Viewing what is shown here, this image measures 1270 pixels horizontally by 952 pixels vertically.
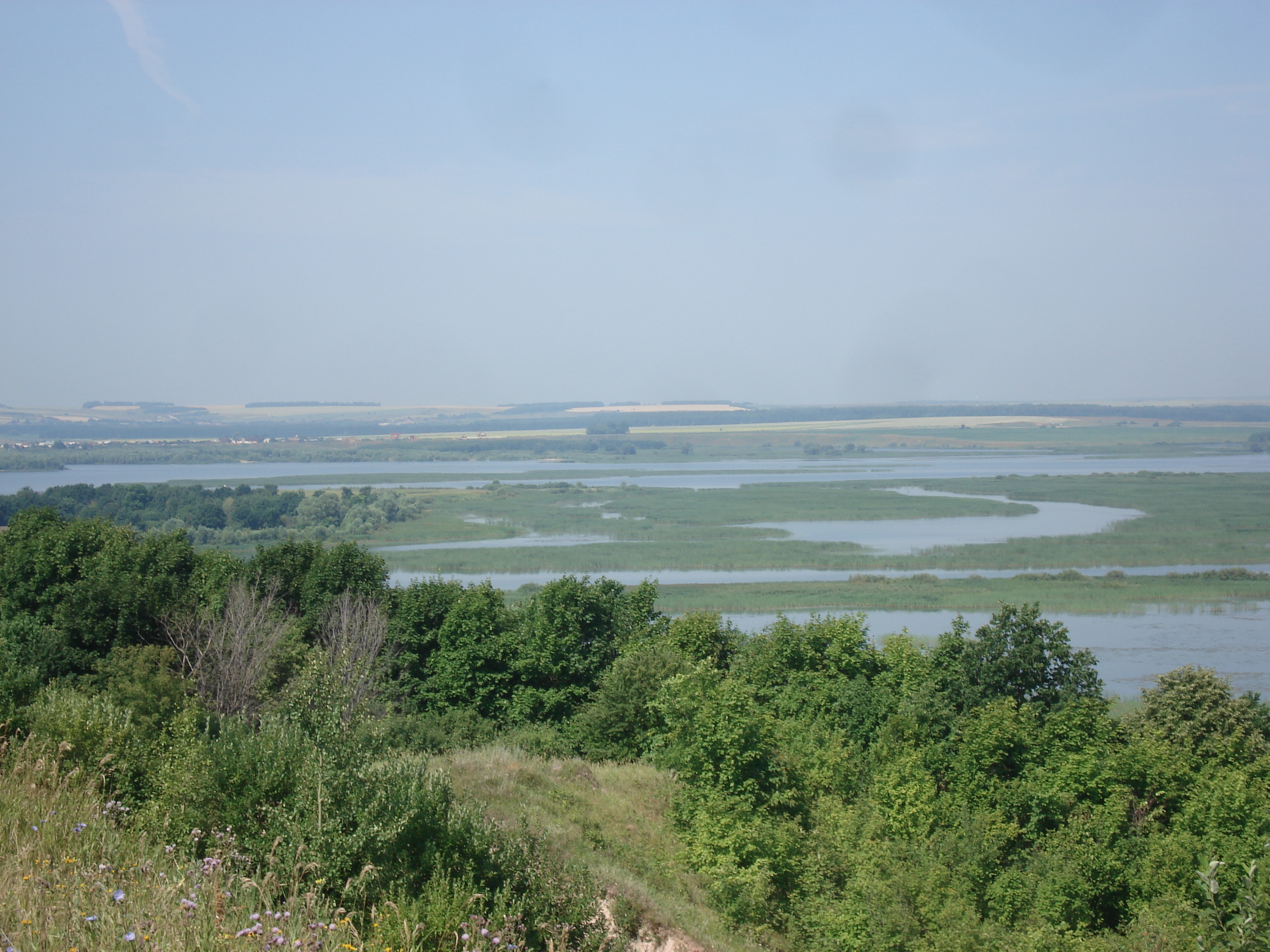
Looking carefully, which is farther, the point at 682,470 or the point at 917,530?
the point at 682,470

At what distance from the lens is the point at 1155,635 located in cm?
4331

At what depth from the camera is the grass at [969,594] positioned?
47469mm

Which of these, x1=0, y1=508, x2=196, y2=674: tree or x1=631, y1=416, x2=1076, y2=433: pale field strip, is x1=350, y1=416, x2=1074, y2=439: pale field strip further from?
x1=0, y1=508, x2=196, y2=674: tree

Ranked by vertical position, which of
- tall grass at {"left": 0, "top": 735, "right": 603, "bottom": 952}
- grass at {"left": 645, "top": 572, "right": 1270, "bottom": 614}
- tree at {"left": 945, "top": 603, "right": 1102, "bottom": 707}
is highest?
tall grass at {"left": 0, "top": 735, "right": 603, "bottom": 952}

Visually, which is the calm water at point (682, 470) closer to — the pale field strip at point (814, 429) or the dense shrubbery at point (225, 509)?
the dense shrubbery at point (225, 509)

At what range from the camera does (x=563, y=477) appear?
11344 cm

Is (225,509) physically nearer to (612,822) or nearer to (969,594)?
(969,594)

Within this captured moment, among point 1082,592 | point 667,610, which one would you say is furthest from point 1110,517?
point 667,610

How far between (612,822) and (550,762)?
11.5 ft

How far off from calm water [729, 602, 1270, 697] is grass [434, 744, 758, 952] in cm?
2097

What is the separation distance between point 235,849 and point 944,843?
48.2 feet

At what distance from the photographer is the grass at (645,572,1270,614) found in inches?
1869

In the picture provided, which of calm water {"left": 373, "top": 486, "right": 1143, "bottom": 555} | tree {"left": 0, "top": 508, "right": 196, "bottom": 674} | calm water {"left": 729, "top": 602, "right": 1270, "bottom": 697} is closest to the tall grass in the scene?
tree {"left": 0, "top": 508, "right": 196, "bottom": 674}

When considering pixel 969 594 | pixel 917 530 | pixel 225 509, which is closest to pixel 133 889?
pixel 969 594
